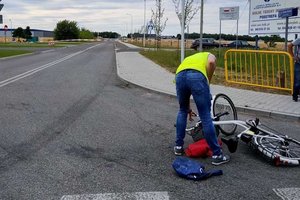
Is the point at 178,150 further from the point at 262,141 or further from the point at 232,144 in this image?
the point at 262,141

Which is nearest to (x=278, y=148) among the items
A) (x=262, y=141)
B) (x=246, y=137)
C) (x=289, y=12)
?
(x=262, y=141)

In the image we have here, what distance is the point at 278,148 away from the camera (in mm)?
5496

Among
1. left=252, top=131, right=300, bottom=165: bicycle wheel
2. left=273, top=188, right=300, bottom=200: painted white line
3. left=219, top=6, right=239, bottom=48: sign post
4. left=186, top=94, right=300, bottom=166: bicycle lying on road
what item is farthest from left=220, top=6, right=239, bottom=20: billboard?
left=273, top=188, right=300, bottom=200: painted white line

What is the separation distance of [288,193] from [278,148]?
1.17 m

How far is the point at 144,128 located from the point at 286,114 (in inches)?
122

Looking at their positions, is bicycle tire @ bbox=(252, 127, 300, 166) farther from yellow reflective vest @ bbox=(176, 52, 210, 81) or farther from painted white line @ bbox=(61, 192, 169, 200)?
painted white line @ bbox=(61, 192, 169, 200)

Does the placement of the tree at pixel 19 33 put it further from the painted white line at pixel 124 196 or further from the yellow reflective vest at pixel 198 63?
the painted white line at pixel 124 196

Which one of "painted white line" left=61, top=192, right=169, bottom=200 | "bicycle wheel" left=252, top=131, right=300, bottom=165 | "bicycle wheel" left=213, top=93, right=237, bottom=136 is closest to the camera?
"painted white line" left=61, top=192, right=169, bottom=200

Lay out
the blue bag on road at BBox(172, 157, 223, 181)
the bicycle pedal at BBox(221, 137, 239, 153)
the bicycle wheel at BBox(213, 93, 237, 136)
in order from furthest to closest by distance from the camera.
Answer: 1. the bicycle wheel at BBox(213, 93, 237, 136)
2. the bicycle pedal at BBox(221, 137, 239, 153)
3. the blue bag on road at BBox(172, 157, 223, 181)

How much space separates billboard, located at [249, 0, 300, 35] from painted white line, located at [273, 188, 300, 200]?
1441cm

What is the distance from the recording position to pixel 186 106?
18.9 ft

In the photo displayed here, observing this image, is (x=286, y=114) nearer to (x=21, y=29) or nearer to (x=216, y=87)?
(x=216, y=87)

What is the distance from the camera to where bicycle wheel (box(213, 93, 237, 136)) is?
665 centimetres

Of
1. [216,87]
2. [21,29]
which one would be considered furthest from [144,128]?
[21,29]
